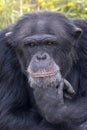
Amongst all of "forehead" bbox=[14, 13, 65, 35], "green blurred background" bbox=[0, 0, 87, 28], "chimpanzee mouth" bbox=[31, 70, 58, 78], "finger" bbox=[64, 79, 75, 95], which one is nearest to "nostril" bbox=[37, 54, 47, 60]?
"chimpanzee mouth" bbox=[31, 70, 58, 78]

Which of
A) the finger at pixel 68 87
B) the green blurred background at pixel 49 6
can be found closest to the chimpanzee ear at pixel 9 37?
the finger at pixel 68 87

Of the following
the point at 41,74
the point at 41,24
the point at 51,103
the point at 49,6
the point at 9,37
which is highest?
the point at 41,24

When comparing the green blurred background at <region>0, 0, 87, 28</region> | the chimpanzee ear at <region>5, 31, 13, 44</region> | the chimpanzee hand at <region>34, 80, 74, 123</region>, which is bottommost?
the green blurred background at <region>0, 0, 87, 28</region>

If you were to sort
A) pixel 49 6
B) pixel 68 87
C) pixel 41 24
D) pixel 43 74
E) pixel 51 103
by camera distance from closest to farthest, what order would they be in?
pixel 43 74 < pixel 51 103 < pixel 41 24 < pixel 68 87 < pixel 49 6

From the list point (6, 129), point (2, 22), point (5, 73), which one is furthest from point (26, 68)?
point (2, 22)

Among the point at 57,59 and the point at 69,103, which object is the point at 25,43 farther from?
the point at 69,103

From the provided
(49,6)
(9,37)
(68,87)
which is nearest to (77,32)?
(68,87)

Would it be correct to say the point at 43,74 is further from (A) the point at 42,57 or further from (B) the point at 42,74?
(A) the point at 42,57

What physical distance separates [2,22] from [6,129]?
2.93m

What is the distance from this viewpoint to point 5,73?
7434 millimetres

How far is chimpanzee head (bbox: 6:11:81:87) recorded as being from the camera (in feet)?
22.7

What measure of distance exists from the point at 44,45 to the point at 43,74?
394mm

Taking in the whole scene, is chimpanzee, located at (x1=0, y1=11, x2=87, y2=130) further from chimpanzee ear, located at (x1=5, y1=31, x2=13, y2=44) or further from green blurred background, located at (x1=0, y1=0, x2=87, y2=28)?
green blurred background, located at (x1=0, y1=0, x2=87, y2=28)

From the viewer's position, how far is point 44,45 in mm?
7070
